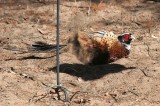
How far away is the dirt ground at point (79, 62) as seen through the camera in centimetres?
336

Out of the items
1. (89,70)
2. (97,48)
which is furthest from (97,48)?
(89,70)

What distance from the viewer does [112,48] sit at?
3.46 metres

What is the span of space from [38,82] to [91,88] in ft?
1.50

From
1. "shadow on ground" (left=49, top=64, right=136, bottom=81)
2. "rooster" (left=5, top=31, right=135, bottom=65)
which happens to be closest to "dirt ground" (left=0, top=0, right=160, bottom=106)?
"shadow on ground" (left=49, top=64, right=136, bottom=81)

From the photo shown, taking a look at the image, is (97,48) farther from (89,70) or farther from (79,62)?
(79,62)

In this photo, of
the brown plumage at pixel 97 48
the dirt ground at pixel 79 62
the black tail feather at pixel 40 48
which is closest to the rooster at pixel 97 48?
the brown plumage at pixel 97 48

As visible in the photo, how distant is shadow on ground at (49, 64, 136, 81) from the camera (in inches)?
146

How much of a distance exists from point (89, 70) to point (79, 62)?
6.9 inches

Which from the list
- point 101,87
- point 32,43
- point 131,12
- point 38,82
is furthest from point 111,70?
point 131,12

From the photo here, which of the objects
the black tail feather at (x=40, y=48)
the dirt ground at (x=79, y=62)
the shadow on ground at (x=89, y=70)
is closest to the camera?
the dirt ground at (x=79, y=62)

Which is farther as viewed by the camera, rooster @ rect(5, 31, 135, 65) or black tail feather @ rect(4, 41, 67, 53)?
black tail feather @ rect(4, 41, 67, 53)

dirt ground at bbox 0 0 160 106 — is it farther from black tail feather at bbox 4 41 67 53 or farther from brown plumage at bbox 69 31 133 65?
brown plumage at bbox 69 31 133 65

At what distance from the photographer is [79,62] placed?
3928 mm

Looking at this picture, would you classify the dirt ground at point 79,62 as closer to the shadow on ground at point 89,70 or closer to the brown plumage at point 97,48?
the shadow on ground at point 89,70
